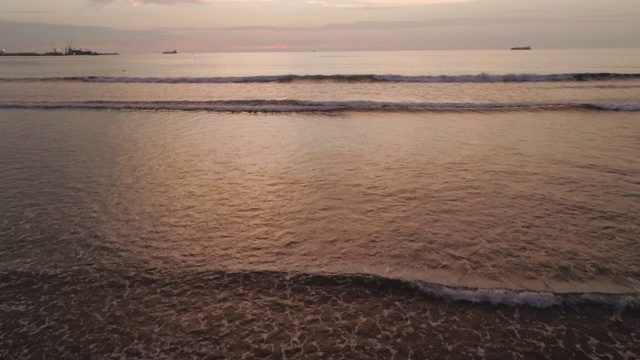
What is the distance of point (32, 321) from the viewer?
4555 mm

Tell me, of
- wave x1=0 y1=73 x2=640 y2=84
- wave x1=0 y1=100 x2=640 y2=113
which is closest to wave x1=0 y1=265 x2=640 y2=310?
wave x1=0 y1=100 x2=640 y2=113

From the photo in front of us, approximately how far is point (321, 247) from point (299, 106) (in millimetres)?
17725

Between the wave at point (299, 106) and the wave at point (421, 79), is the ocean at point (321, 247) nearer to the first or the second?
the wave at point (299, 106)

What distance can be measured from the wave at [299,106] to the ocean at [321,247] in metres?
7.89

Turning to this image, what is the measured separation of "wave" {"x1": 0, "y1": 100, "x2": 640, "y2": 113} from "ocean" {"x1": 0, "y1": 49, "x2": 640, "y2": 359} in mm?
7890

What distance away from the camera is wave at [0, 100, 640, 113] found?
21266 millimetres

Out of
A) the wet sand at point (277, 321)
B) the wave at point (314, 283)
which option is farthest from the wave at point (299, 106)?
the wet sand at point (277, 321)

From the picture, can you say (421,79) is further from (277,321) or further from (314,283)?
(277,321)

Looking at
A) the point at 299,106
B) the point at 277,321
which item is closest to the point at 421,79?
the point at 299,106

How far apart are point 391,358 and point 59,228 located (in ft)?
19.9

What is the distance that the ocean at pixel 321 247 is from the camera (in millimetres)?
4301

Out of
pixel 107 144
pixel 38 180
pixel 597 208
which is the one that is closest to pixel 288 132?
pixel 107 144

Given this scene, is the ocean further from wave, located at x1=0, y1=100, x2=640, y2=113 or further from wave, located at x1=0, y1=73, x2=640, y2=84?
wave, located at x1=0, y1=73, x2=640, y2=84

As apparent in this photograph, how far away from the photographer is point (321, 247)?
609 cm
